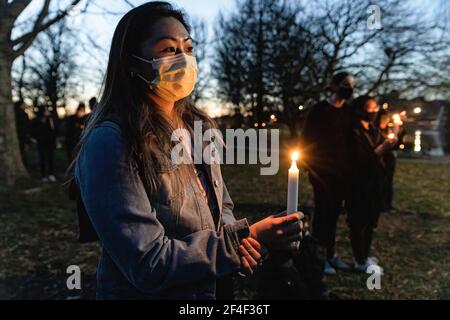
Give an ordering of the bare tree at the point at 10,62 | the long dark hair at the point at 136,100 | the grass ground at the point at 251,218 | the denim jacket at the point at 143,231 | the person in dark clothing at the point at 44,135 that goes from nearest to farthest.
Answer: the denim jacket at the point at 143,231 < the long dark hair at the point at 136,100 < the grass ground at the point at 251,218 < the bare tree at the point at 10,62 < the person in dark clothing at the point at 44,135

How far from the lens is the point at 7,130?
929 cm

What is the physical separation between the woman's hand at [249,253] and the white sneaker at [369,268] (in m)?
3.65

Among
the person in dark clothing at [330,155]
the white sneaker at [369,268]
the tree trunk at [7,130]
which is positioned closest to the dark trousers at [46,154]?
the tree trunk at [7,130]

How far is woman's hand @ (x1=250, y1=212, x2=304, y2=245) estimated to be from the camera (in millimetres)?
1274

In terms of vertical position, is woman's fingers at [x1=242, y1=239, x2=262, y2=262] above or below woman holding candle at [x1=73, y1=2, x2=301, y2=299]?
below

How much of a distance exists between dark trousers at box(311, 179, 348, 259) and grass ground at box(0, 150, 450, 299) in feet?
1.41

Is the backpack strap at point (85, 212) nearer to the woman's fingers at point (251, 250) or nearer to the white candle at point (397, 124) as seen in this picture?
the woman's fingers at point (251, 250)

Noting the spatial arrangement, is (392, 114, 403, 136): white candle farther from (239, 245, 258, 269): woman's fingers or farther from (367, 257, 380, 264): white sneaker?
(239, 245, 258, 269): woman's fingers

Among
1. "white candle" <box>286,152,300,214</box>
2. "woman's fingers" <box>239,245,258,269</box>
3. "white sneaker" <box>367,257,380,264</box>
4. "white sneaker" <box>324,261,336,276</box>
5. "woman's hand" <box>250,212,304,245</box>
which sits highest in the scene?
"white candle" <box>286,152,300,214</box>

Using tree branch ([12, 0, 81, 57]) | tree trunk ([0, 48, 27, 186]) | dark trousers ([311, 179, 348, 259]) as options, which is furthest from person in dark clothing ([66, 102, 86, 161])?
dark trousers ([311, 179, 348, 259])

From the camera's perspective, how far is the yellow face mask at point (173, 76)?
1409 mm

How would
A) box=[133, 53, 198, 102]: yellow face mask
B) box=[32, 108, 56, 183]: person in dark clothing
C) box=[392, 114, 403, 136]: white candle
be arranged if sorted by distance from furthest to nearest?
1. box=[32, 108, 56, 183]: person in dark clothing
2. box=[392, 114, 403, 136]: white candle
3. box=[133, 53, 198, 102]: yellow face mask

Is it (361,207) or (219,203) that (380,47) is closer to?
(361,207)

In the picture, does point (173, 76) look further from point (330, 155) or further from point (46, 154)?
point (46, 154)
